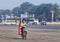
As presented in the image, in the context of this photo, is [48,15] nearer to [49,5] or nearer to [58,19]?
[58,19]

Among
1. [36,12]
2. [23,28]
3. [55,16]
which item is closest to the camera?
[23,28]

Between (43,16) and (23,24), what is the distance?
140m

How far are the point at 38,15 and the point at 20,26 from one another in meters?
149

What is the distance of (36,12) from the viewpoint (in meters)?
181

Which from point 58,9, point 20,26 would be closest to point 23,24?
point 20,26

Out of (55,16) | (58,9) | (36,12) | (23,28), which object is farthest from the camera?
(36,12)

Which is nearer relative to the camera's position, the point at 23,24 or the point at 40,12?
the point at 23,24

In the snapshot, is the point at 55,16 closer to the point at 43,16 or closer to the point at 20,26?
the point at 43,16

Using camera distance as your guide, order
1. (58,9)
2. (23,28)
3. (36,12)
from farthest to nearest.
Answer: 1. (36,12)
2. (58,9)
3. (23,28)

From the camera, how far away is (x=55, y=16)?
15800 centimetres

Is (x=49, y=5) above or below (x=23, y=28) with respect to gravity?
above

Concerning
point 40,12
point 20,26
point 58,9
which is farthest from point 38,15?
point 20,26

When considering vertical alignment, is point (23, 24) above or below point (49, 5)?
below

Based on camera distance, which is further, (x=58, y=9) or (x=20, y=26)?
(x=58, y=9)
